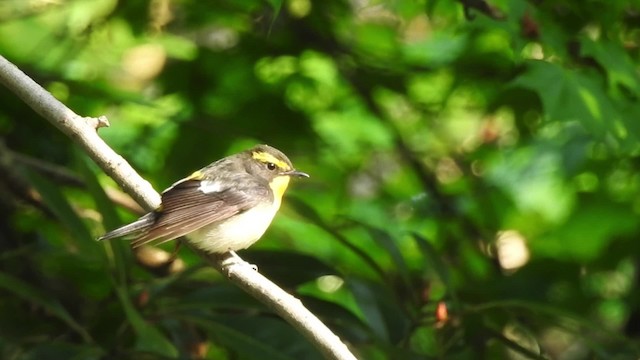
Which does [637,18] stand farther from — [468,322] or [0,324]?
[0,324]

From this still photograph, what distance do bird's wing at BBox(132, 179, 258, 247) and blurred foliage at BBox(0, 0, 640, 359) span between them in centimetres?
39

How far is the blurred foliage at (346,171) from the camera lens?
13.3ft

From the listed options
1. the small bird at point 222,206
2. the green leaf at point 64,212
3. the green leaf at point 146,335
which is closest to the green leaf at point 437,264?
the small bird at point 222,206

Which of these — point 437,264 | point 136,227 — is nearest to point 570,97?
point 437,264

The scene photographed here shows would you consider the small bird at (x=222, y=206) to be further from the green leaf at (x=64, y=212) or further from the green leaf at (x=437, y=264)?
the green leaf at (x=437, y=264)

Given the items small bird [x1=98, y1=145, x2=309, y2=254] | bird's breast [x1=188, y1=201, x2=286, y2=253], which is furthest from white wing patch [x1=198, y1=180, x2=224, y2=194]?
bird's breast [x1=188, y1=201, x2=286, y2=253]

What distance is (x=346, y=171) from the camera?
554 centimetres

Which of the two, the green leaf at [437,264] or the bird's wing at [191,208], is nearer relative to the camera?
the bird's wing at [191,208]

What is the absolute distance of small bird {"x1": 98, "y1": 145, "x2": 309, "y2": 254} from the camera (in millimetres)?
3441

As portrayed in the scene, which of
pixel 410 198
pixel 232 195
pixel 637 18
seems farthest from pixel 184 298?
pixel 637 18

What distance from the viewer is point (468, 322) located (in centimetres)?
420

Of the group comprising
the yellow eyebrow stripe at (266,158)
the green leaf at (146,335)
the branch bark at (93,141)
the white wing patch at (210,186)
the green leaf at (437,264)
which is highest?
the branch bark at (93,141)

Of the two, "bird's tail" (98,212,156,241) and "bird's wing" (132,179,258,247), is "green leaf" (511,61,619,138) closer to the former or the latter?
"bird's wing" (132,179,258,247)

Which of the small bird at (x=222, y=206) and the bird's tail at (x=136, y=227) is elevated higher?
the bird's tail at (x=136, y=227)
